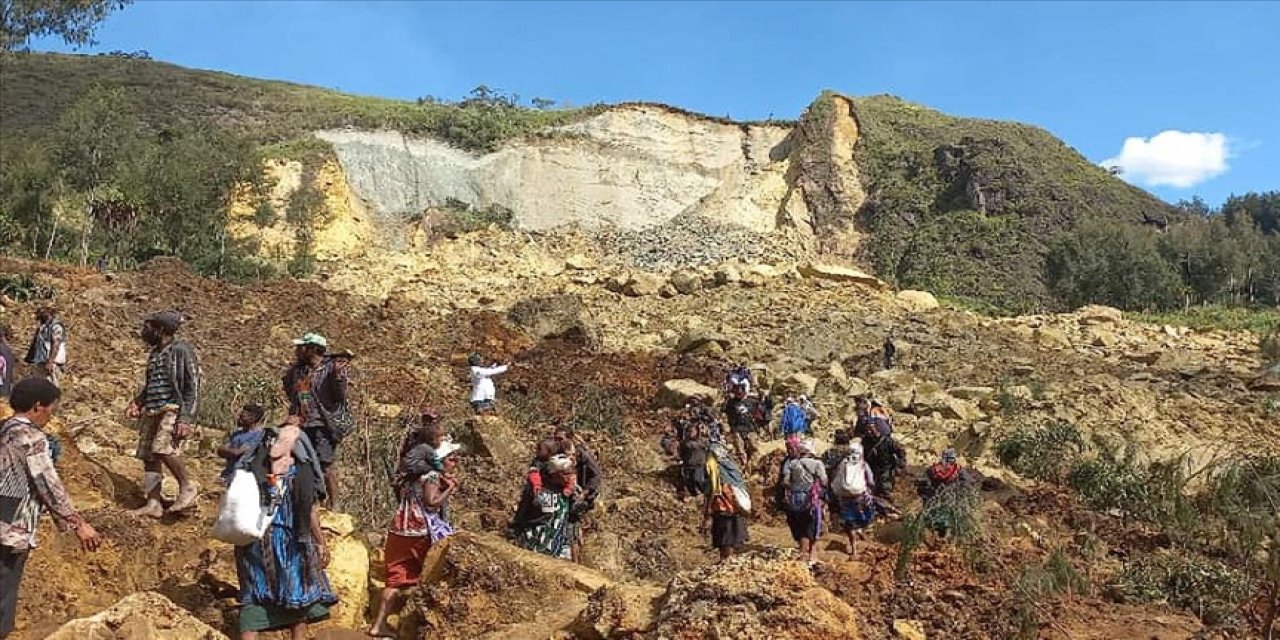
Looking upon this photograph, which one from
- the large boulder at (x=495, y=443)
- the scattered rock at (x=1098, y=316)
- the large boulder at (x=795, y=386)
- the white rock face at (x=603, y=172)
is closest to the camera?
the large boulder at (x=495, y=443)

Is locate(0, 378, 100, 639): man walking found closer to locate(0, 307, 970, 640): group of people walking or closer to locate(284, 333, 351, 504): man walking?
locate(0, 307, 970, 640): group of people walking

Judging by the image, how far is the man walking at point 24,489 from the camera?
365 cm

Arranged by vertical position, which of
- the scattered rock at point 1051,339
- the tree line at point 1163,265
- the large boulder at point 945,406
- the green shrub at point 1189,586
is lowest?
the green shrub at point 1189,586

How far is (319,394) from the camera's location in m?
5.96

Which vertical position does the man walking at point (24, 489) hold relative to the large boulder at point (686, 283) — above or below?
below

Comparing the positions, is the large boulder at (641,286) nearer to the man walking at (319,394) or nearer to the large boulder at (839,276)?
the large boulder at (839,276)

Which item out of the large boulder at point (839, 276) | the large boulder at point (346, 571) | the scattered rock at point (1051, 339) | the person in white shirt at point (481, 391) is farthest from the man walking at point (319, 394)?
the large boulder at point (839, 276)

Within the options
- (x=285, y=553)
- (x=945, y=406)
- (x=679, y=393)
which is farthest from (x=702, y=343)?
(x=285, y=553)

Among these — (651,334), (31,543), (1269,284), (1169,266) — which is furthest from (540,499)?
(1269,284)

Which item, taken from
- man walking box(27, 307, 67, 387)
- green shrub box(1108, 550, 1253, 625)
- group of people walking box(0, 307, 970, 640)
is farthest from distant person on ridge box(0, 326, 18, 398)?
green shrub box(1108, 550, 1253, 625)

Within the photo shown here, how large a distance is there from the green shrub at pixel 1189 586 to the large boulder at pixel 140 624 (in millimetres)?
5648

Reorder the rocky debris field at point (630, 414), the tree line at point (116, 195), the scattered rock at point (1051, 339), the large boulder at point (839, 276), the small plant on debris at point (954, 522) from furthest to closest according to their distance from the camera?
the large boulder at point (839, 276) → the scattered rock at point (1051, 339) → the tree line at point (116, 195) → the small plant on debris at point (954, 522) → the rocky debris field at point (630, 414)

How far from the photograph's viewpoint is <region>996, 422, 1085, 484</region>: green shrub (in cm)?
1118

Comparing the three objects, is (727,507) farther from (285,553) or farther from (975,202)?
(975,202)
